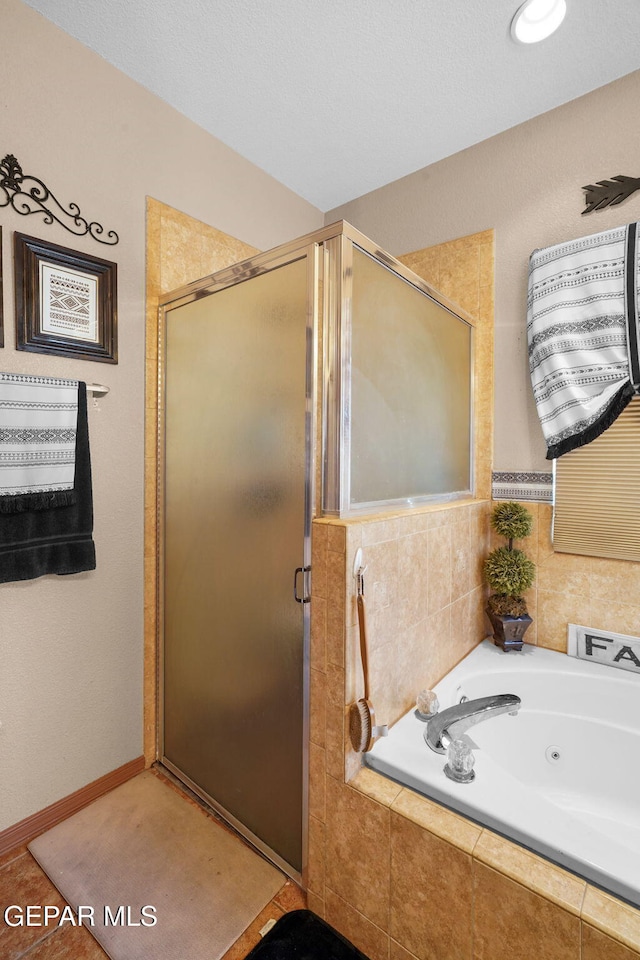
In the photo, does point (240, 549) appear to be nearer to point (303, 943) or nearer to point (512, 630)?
point (303, 943)

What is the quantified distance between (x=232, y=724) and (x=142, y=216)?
1882 millimetres

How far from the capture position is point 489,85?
1.69 meters

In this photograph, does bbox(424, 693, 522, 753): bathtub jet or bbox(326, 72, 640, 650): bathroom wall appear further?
bbox(326, 72, 640, 650): bathroom wall

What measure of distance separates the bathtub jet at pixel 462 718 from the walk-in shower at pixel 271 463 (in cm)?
36

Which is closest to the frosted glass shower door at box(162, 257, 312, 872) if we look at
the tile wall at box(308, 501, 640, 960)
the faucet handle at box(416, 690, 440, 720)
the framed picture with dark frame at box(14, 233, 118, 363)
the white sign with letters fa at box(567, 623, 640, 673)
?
the tile wall at box(308, 501, 640, 960)

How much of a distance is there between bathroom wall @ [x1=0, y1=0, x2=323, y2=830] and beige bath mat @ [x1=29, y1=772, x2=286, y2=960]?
18cm

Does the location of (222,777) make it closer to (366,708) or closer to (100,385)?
(366,708)

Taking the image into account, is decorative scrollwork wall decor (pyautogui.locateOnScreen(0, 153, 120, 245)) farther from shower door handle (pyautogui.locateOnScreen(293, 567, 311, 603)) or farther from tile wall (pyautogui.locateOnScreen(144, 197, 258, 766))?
shower door handle (pyautogui.locateOnScreen(293, 567, 311, 603))

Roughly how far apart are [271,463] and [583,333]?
4.26ft

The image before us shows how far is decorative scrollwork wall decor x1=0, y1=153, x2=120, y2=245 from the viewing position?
1346 millimetres

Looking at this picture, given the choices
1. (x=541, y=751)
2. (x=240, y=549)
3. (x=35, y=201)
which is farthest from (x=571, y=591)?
(x=35, y=201)

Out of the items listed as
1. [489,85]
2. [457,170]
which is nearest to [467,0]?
[489,85]

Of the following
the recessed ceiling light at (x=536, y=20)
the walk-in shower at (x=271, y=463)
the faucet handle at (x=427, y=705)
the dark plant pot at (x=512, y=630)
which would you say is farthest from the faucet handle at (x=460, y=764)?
the recessed ceiling light at (x=536, y=20)

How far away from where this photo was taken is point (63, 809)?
1.52 metres
